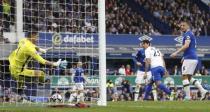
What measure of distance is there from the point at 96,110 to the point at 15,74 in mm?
3663

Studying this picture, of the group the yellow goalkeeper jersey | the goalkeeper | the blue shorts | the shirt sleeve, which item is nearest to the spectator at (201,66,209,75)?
the shirt sleeve

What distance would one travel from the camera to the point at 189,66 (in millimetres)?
20203

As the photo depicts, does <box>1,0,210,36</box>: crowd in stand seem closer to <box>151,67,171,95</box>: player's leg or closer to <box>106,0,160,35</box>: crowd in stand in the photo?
<box>106,0,160,35</box>: crowd in stand

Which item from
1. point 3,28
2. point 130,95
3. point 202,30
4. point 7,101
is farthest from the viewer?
point 202,30

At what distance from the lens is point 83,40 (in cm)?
2377

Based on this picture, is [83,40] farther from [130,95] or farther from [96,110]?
[130,95]

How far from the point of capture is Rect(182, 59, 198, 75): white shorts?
20109 mm

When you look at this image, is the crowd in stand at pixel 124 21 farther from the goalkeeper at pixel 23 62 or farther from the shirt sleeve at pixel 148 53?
the goalkeeper at pixel 23 62

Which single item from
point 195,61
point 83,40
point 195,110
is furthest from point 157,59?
point 195,110

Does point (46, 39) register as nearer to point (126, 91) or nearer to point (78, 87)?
point (78, 87)

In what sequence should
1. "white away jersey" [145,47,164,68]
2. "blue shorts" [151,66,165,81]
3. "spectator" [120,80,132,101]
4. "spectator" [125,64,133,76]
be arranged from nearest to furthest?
"blue shorts" [151,66,165,81], "white away jersey" [145,47,164,68], "spectator" [120,80,132,101], "spectator" [125,64,133,76]

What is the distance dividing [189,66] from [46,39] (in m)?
4.29

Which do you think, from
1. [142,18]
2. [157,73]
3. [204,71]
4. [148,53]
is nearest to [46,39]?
[157,73]

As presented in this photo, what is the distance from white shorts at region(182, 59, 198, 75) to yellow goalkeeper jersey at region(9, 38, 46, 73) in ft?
14.3
